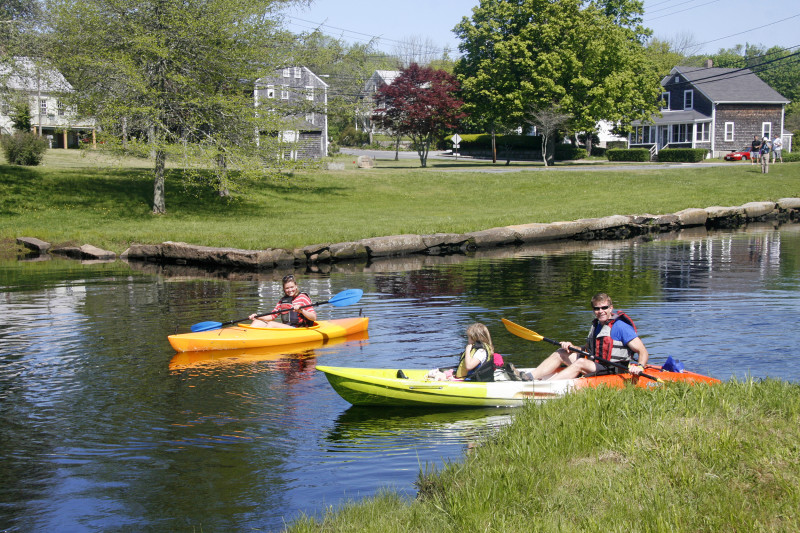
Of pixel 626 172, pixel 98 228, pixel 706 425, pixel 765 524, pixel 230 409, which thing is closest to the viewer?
pixel 765 524

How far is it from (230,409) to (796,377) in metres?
7.39

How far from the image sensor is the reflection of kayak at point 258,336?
1320 cm

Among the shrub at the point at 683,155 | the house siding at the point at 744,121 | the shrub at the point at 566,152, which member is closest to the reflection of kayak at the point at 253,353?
the shrub at the point at 683,155

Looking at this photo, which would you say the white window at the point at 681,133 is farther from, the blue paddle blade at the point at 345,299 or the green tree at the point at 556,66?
the blue paddle blade at the point at 345,299

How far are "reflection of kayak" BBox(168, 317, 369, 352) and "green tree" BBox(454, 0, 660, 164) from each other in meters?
39.5

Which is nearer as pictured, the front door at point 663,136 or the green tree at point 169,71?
the green tree at point 169,71

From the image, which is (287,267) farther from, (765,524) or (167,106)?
(765,524)

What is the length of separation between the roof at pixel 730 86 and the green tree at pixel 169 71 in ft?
146

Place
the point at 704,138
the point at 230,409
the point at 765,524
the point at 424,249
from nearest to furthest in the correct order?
the point at 765,524 → the point at 230,409 → the point at 424,249 → the point at 704,138

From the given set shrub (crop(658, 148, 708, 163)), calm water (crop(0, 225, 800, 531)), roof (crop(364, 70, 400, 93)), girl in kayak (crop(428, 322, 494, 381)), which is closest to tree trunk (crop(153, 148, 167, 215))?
calm water (crop(0, 225, 800, 531))

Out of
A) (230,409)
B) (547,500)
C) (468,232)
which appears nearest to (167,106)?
(468,232)

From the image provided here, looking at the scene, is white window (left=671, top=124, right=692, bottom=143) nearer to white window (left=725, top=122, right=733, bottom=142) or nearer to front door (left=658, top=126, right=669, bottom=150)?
front door (left=658, top=126, right=669, bottom=150)

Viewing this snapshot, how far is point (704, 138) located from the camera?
64.0 meters

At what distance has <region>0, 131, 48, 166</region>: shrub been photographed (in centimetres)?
4141
